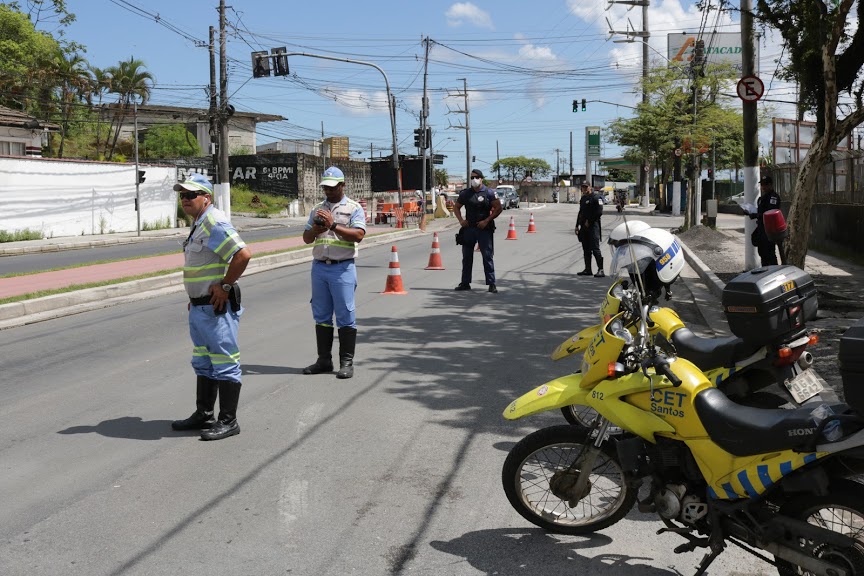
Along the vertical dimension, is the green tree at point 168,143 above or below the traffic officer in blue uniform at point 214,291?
above

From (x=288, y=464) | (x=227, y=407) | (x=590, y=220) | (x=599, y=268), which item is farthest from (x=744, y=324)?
(x=599, y=268)

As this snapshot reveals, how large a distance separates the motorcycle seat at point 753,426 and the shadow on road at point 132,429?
3.78m

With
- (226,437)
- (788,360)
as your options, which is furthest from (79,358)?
(788,360)

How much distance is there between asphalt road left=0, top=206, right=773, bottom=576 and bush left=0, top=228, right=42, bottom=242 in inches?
797

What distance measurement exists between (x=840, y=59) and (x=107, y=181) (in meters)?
28.8

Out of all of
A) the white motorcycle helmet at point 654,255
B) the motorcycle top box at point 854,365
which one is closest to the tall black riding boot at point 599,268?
the white motorcycle helmet at point 654,255

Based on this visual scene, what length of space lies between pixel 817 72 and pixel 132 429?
35.3 ft

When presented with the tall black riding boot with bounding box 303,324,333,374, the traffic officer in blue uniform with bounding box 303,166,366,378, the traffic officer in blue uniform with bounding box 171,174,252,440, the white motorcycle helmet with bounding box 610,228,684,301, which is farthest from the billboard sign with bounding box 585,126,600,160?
the white motorcycle helmet with bounding box 610,228,684,301

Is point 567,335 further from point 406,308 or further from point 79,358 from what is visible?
point 79,358

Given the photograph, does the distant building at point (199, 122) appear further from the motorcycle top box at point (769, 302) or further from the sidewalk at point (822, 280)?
the motorcycle top box at point (769, 302)

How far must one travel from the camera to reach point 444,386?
24.8ft

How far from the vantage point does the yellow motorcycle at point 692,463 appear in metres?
3.39

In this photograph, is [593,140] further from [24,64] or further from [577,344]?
[577,344]

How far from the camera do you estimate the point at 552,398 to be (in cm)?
414
